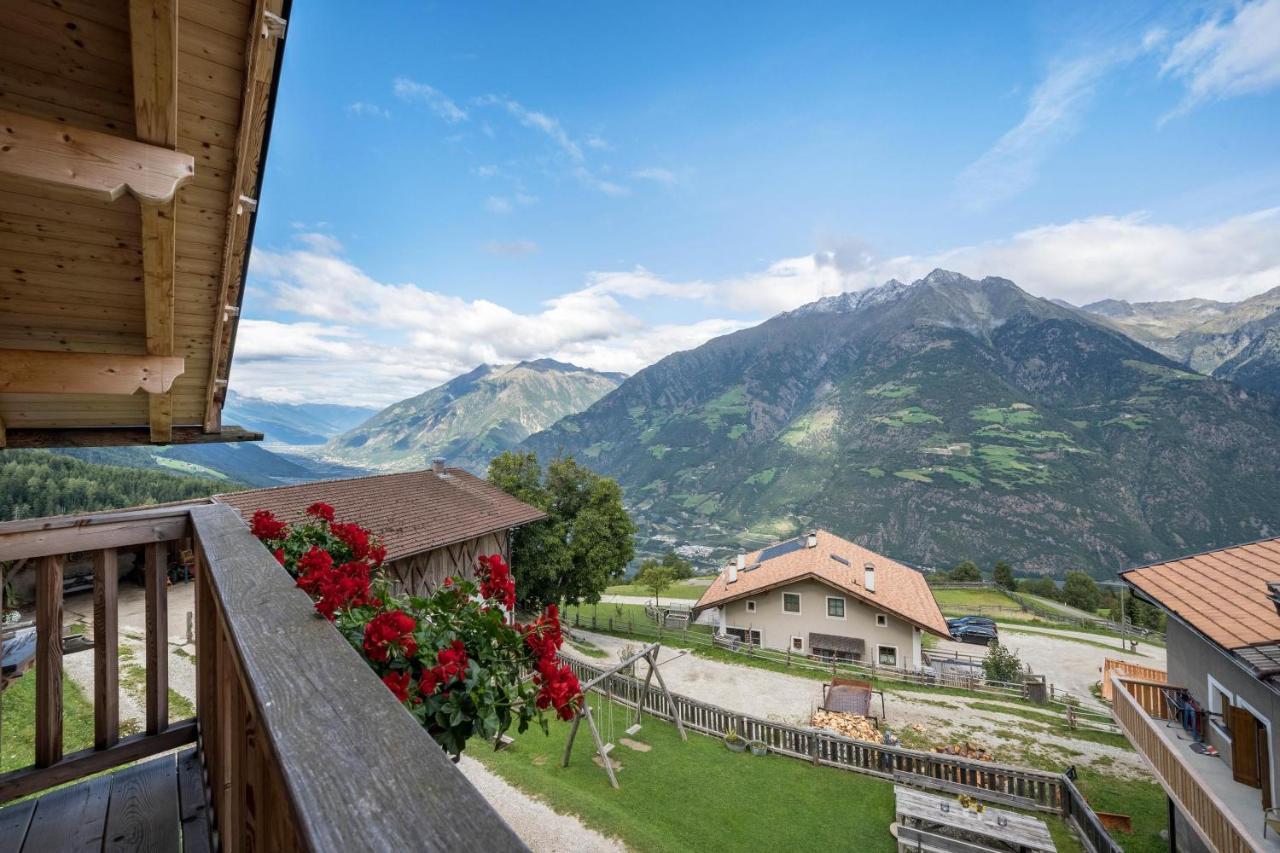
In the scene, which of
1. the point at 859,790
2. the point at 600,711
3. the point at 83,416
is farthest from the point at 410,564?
the point at 859,790

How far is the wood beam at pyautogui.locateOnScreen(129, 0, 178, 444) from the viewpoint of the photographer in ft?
8.85

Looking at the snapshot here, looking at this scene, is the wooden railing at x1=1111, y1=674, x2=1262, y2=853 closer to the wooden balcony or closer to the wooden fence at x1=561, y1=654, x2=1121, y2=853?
the wooden fence at x1=561, y1=654, x2=1121, y2=853

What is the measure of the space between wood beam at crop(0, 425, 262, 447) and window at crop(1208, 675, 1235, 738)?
51.3 ft

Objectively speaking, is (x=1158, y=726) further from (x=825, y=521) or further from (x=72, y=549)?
(x=825, y=521)

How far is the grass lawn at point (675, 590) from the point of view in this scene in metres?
45.0

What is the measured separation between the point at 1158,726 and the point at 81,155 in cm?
1683

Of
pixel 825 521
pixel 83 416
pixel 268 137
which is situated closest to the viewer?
pixel 268 137

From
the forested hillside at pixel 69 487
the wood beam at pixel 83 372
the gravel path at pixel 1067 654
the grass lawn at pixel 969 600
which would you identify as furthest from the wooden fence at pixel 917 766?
the forested hillside at pixel 69 487

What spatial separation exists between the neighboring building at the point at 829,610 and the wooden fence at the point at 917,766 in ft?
40.3

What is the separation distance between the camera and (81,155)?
3.08 m

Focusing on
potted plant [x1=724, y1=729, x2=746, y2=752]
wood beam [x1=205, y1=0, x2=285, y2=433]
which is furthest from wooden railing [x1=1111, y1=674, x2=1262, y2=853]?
wood beam [x1=205, y1=0, x2=285, y2=433]

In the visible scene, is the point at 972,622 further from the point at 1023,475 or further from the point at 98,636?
the point at 1023,475

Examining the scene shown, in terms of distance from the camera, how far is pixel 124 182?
10.2ft

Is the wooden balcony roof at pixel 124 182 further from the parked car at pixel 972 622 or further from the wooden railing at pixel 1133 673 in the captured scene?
the parked car at pixel 972 622
